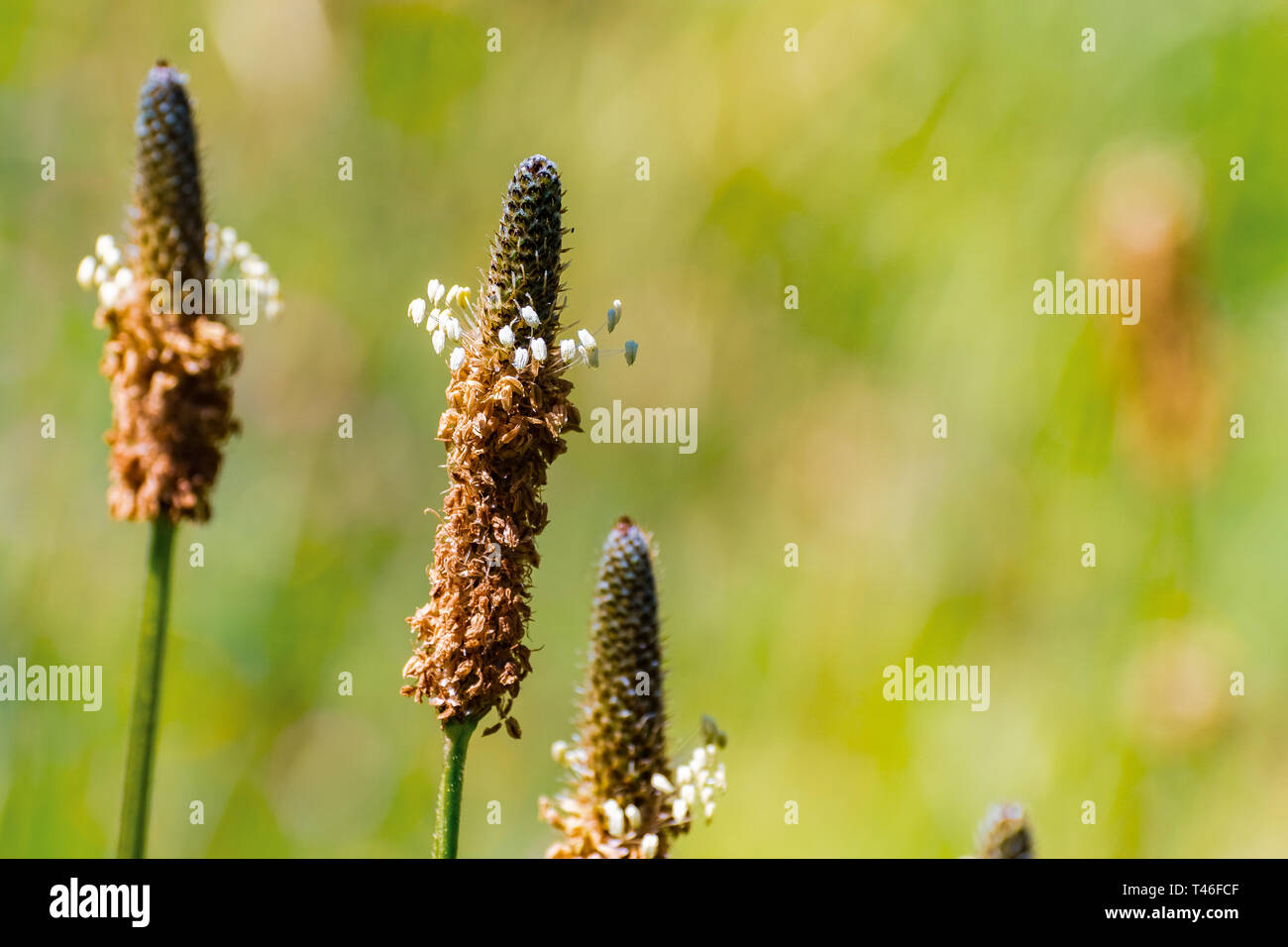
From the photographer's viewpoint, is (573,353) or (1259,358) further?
(1259,358)

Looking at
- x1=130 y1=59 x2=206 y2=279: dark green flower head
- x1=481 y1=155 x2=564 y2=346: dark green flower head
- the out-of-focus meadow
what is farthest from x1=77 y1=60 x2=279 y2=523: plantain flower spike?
the out-of-focus meadow

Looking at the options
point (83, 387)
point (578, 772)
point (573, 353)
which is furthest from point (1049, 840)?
point (83, 387)

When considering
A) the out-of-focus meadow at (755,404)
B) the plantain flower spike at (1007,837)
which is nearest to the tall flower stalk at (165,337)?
the plantain flower spike at (1007,837)

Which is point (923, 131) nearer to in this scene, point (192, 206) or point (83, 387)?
point (83, 387)

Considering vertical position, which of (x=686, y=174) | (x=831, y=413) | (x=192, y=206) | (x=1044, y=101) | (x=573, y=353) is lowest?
(x=573, y=353)

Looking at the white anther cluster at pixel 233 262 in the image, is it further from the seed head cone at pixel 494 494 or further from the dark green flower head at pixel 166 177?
the seed head cone at pixel 494 494
